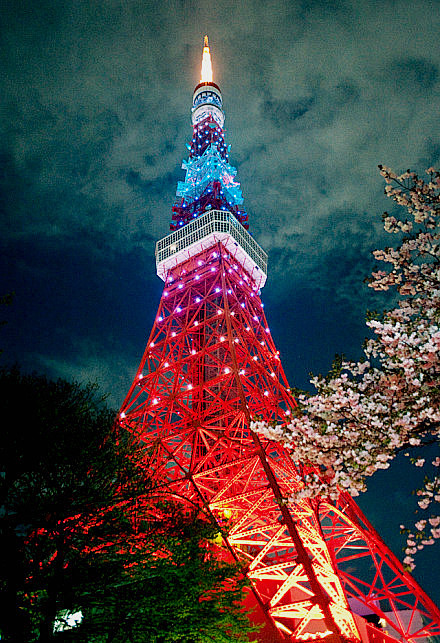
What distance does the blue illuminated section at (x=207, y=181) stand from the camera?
79.2 feet

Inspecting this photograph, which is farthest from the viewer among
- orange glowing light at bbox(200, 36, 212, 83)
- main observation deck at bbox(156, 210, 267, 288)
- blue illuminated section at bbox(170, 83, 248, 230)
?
orange glowing light at bbox(200, 36, 212, 83)

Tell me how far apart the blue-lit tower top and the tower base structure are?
2520 mm

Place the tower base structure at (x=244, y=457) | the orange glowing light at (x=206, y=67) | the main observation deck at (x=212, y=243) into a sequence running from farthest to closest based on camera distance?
the orange glowing light at (x=206, y=67)
the main observation deck at (x=212, y=243)
the tower base structure at (x=244, y=457)

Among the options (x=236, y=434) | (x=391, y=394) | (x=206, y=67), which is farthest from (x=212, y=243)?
(x=206, y=67)

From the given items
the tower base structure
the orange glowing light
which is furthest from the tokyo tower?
the orange glowing light

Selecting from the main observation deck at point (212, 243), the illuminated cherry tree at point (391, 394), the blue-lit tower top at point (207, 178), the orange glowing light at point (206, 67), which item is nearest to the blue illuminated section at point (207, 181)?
the blue-lit tower top at point (207, 178)

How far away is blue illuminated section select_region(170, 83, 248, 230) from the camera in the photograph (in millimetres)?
24125

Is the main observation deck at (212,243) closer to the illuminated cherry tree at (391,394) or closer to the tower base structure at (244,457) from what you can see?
the tower base structure at (244,457)

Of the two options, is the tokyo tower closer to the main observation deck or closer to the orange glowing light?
the main observation deck

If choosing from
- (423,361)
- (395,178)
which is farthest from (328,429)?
(395,178)

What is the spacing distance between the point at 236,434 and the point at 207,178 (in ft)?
51.0

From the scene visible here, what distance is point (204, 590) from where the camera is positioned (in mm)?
7258

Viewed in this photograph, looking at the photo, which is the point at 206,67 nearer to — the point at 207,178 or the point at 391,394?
the point at 207,178

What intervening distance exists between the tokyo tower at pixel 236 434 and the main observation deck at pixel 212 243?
7 cm
